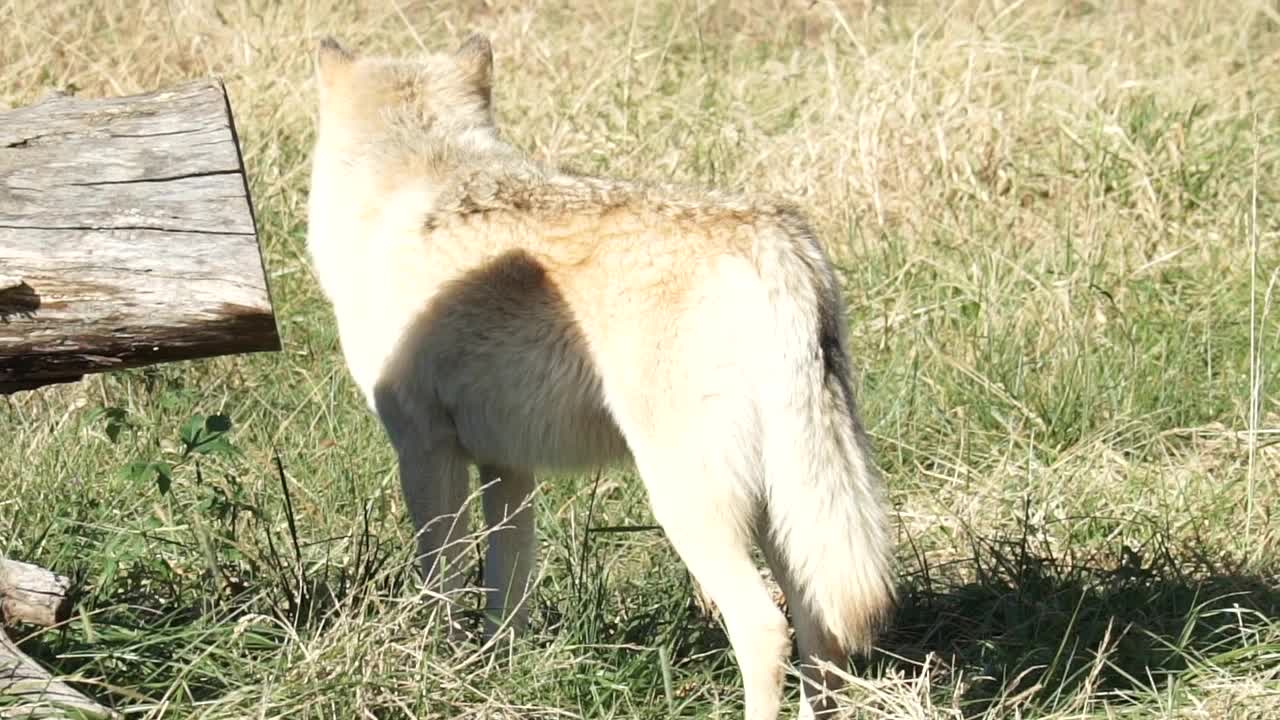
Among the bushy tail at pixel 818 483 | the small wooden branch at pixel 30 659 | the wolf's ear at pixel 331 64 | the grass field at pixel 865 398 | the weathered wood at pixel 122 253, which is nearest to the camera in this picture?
the weathered wood at pixel 122 253

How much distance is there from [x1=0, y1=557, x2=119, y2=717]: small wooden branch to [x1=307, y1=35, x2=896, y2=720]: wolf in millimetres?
884

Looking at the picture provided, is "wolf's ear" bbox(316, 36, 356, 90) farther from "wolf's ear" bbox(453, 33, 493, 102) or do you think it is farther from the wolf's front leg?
the wolf's front leg

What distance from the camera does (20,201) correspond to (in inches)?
117

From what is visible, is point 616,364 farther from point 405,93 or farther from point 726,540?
point 405,93

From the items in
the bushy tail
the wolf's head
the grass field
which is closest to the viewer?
the bushy tail

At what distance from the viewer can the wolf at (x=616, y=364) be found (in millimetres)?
3395

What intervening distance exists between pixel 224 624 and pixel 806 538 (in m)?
1.37

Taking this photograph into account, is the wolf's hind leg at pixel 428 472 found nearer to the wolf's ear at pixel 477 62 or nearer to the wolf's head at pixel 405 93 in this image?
the wolf's head at pixel 405 93

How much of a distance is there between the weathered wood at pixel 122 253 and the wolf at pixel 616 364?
86cm

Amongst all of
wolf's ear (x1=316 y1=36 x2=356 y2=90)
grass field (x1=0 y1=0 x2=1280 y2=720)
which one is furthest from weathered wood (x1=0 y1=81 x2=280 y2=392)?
wolf's ear (x1=316 y1=36 x2=356 y2=90)

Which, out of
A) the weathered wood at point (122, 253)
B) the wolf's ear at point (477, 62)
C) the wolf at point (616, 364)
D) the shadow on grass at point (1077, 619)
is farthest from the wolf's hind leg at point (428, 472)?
the shadow on grass at point (1077, 619)

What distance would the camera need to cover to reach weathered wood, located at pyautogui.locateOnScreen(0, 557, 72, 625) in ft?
11.3

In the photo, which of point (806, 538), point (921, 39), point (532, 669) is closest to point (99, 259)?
point (532, 669)

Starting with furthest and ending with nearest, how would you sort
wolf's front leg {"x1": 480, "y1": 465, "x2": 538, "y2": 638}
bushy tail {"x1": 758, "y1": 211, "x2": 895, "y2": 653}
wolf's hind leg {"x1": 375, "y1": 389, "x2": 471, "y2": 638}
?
wolf's front leg {"x1": 480, "y1": 465, "x2": 538, "y2": 638}
wolf's hind leg {"x1": 375, "y1": 389, "x2": 471, "y2": 638}
bushy tail {"x1": 758, "y1": 211, "x2": 895, "y2": 653}
